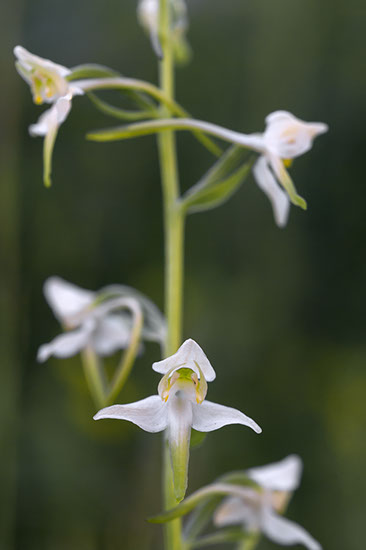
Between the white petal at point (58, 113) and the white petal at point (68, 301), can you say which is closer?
the white petal at point (58, 113)

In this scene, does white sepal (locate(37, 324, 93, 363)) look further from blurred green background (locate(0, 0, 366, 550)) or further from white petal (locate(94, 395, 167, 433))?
blurred green background (locate(0, 0, 366, 550))

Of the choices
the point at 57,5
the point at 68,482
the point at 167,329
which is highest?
the point at 57,5

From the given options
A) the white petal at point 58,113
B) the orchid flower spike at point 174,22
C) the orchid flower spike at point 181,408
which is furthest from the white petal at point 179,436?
the orchid flower spike at point 174,22

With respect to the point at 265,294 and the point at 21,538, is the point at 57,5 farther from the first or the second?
the point at 21,538

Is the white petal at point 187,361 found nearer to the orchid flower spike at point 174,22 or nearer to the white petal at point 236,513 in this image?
the white petal at point 236,513

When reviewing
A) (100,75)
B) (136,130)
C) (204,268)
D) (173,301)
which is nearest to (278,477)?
(173,301)

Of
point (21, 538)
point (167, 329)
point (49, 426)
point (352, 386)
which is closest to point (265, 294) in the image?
point (352, 386)

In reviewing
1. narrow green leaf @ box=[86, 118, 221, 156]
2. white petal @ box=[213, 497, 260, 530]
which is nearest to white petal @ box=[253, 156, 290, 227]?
narrow green leaf @ box=[86, 118, 221, 156]
